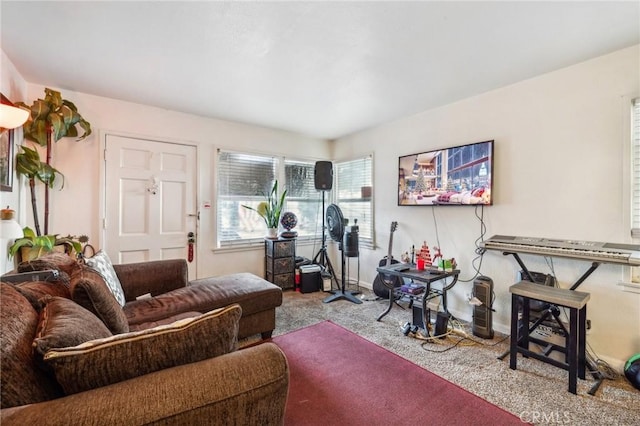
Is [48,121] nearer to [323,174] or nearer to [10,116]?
[10,116]

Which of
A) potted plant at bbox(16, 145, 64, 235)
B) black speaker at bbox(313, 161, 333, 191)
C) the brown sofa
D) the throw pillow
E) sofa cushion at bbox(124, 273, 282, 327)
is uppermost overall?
black speaker at bbox(313, 161, 333, 191)

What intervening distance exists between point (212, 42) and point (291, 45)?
552mm

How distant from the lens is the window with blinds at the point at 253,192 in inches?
150

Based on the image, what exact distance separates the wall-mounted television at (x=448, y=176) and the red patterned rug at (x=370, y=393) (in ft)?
5.61

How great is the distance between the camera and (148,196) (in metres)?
3.24

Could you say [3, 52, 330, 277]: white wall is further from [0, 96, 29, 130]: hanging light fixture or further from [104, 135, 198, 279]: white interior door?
[0, 96, 29, 130]: hanging light fixture

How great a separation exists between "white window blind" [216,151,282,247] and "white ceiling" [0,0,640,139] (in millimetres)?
1067

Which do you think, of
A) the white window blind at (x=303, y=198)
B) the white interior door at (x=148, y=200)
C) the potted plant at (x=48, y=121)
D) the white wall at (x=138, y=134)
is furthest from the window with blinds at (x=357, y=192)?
the potted plant at (x=48, y=121)

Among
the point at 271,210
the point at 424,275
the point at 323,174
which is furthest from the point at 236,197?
the point at 424,275

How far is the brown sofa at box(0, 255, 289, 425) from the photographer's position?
0.70 meters

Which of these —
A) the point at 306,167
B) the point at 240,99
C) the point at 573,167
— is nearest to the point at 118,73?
the point at 240,99

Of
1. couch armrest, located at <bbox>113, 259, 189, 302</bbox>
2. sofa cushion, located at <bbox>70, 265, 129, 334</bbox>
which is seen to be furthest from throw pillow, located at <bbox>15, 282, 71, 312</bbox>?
couch armrest, located at <bbox>113, 259, 189, 302</bbox>

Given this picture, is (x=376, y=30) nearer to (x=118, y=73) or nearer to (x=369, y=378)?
(x=118, y=73)

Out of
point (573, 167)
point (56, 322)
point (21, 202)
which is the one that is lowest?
point (56, 322)
